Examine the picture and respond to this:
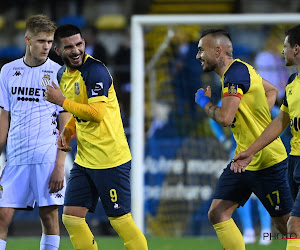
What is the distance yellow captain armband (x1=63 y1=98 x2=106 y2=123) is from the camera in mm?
4902

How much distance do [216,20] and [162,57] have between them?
841 millimetres

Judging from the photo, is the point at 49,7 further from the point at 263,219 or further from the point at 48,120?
the point at 48,120

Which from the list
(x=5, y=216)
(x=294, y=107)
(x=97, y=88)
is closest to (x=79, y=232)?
(x=5, y=216)

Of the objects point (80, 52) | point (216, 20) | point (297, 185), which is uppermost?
point (216, 20)

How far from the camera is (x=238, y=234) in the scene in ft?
17.2

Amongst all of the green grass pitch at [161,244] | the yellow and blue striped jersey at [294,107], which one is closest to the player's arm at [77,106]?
the yellow and blue striped jersey at [294,107]

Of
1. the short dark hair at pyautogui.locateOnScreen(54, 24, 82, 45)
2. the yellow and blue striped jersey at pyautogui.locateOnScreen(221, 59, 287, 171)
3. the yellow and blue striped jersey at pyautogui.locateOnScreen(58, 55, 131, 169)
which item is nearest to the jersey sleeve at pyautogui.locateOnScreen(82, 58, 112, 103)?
the yellow and blue striped jersey at pyautogui.locateOnScreen(58, 55, 131, 169)

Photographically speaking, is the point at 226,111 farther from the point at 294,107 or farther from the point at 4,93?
the point at 4,93

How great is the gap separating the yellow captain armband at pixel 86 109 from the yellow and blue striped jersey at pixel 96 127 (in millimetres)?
97

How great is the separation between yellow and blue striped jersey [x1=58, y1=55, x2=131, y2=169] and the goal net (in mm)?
2786

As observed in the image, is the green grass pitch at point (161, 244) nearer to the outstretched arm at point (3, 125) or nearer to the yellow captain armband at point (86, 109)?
the outstretched arm at point (3, 125)

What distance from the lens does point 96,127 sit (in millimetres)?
5137

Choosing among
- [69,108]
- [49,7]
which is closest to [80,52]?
[69,108]

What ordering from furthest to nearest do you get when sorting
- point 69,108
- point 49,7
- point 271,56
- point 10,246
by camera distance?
point 49,7 → point 271,56 → point 10,246 → point 69,108
